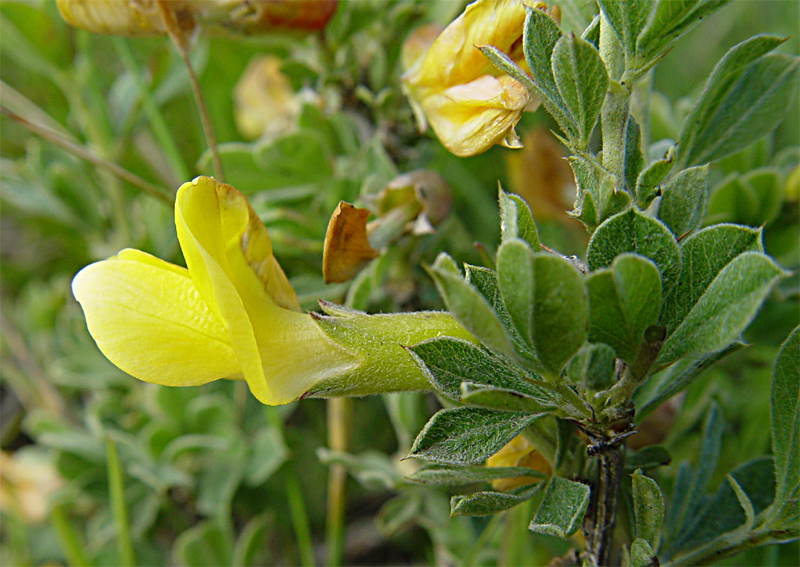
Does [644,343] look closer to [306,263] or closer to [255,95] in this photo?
[306,263]

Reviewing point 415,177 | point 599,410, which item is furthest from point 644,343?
point 415,177

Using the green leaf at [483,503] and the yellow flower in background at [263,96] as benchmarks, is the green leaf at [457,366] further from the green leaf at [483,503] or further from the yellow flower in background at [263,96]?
the yellow flower in background at [263,96]

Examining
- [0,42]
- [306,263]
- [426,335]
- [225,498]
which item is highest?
[0,42]

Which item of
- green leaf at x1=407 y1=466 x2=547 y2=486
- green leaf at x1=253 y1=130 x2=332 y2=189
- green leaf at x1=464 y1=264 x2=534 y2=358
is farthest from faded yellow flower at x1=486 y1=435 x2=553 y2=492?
green leaf at x1=253 y1=130 x2=332 y2=189

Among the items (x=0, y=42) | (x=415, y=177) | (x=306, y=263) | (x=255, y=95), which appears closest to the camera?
(x=415, y=177)

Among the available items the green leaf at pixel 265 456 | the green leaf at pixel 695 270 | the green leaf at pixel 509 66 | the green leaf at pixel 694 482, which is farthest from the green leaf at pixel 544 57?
the green leaf at pixel 265 456

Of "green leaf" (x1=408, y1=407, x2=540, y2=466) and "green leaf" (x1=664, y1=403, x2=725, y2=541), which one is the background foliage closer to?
"green leaf" (x1=664, y1=403, x2=725, y2=541)

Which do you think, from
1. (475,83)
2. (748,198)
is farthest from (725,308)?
(748,198)
